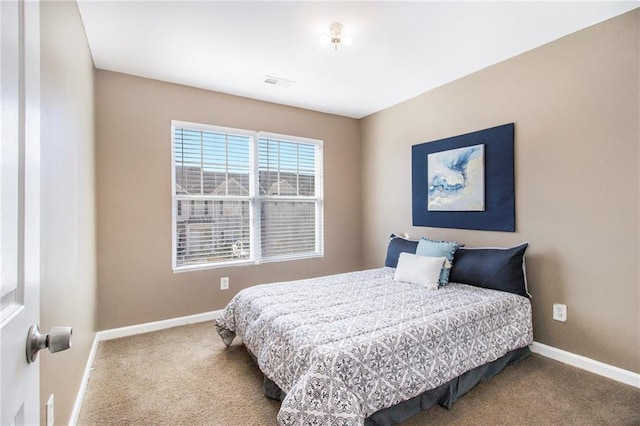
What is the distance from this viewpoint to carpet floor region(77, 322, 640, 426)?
1841mm

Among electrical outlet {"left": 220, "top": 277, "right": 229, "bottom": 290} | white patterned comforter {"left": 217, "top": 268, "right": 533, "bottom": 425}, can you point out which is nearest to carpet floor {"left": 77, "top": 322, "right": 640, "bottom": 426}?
white patterned comforter {"left": 217, "top": 268, "right": 533, "bottom": 425}

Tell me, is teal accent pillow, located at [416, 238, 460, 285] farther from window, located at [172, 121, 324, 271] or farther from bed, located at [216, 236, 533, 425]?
window, located at [172, 121, 324, 271]

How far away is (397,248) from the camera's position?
3496 mm

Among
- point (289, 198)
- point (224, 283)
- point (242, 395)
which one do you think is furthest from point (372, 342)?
point (289, 198)

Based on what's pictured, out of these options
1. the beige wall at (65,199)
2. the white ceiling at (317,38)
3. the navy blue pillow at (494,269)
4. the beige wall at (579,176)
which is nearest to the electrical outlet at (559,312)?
the beige wall at (579,176)

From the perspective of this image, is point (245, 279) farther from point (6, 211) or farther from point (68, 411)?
point (6, 211)

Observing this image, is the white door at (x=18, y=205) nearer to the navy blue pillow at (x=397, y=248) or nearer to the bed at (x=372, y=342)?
the bed at (x=372, y=342)

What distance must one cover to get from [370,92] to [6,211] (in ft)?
11.4

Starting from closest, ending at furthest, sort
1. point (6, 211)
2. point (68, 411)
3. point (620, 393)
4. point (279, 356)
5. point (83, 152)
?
1. point (6, 211)
2. point (68, 411)
3. point (279, 356)
4. point (620, 393)
5. point (83, 152)

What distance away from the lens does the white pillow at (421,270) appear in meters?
2.75

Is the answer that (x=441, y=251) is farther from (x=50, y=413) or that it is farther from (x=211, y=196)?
(x=50, y=413)

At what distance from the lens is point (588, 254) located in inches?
93.2

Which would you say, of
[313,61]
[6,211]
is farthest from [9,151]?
[313,61]

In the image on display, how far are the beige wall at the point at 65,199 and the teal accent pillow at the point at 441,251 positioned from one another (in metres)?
2.66
